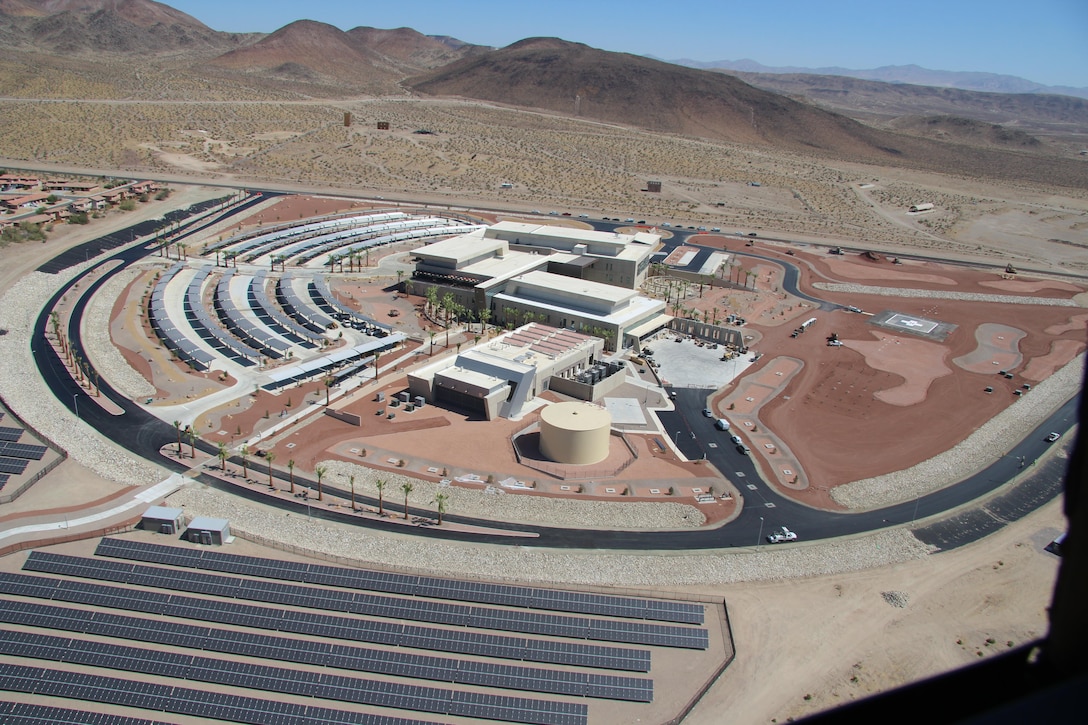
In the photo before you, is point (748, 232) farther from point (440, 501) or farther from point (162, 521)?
point (162, 521)

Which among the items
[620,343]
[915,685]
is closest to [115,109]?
[620,343]

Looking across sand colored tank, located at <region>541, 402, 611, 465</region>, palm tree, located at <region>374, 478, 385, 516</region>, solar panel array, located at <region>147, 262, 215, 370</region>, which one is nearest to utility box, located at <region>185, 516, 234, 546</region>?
palm tree, located at <region>374, 478, 385, 516</region>

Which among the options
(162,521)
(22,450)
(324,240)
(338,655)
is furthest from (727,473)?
(324,240)

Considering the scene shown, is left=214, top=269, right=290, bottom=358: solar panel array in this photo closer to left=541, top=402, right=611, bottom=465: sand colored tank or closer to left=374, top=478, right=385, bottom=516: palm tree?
left=374, top=478, right=385, bottom=516: palm tree

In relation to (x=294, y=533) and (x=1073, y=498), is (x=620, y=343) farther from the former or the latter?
(x=1073, y=498)

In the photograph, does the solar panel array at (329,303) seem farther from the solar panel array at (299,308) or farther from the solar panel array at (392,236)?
the solar panel array at (392,236)

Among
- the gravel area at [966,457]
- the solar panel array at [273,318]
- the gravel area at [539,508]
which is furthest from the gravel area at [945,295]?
the solar panel array at [273,318]
